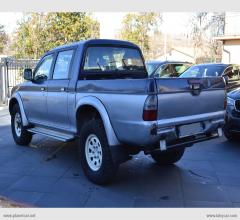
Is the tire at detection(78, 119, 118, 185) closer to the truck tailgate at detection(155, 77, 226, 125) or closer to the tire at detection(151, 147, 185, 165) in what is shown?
the truck tailgate at detection(155, 77, 226, 125)

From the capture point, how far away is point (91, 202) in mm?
4457

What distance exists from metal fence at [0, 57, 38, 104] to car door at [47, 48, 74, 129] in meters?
8.17

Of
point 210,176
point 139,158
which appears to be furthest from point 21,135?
point 210,176

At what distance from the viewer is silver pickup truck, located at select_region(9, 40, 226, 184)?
4305 millimetres

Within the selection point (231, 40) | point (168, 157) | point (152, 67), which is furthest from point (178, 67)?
point (168, 157)

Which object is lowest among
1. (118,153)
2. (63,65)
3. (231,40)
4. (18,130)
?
(18,130)

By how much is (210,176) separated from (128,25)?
24.9 metres

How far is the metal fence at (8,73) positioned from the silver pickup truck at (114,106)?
754 centimetres

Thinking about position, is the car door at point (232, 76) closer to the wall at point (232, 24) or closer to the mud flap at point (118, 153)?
the mud flap at point (118, 153)

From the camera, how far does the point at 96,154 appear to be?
5.16 m

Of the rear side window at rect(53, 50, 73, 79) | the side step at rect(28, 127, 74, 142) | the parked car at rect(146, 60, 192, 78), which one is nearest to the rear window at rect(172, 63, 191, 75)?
the parked car at rect(146, 60, 192, 78)

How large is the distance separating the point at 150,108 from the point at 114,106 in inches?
24.2

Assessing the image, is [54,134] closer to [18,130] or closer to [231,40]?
[18,130]
